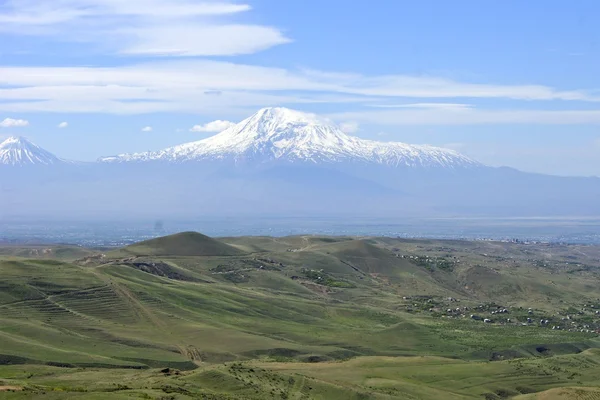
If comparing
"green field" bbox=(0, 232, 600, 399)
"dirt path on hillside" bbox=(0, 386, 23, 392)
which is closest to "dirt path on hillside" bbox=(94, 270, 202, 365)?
"green field" bbox=(0, 232, 600, 399)

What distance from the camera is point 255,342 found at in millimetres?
134000

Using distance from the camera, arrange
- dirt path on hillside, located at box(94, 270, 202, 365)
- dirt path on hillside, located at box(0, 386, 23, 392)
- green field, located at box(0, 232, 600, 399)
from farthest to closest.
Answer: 1. dirt path on hillside, located at box(94, 270, 202, 365)
2. green field, located at box(0, 232, 600, 399)
3. dirt path on hillside, located at box(0, 386, 23, 392)

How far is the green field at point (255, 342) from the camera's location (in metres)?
96.9

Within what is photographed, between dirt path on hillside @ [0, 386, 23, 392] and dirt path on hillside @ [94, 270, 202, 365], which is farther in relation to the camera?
dirt path on hillside @ [94, 270, 202, 365]

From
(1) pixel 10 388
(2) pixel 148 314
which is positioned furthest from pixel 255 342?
(1) pixel 10 388

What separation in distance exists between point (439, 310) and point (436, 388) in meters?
81.5

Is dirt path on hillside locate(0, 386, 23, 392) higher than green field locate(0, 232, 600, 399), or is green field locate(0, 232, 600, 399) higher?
dirt path on hillside locate(0, 386, 23, 392)

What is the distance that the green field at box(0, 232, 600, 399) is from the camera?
318ft

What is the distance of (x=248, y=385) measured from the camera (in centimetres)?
9438

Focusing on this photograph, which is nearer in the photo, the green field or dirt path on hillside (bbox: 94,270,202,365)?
the green field

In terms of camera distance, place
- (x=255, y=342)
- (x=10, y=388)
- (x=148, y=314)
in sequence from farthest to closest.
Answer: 1. (x=148, y=314)
2. (x=255, y=342)
3. (x=10, y=388)

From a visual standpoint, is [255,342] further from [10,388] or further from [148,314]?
[10,388]

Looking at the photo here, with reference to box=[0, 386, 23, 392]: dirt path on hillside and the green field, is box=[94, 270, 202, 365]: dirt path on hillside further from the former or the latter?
box=[0, 386, 23, 392]: dirt path on hillside

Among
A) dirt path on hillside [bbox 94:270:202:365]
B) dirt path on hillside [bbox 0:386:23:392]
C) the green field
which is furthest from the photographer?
dirt path on hillside [bbox 94:270:202:365]
